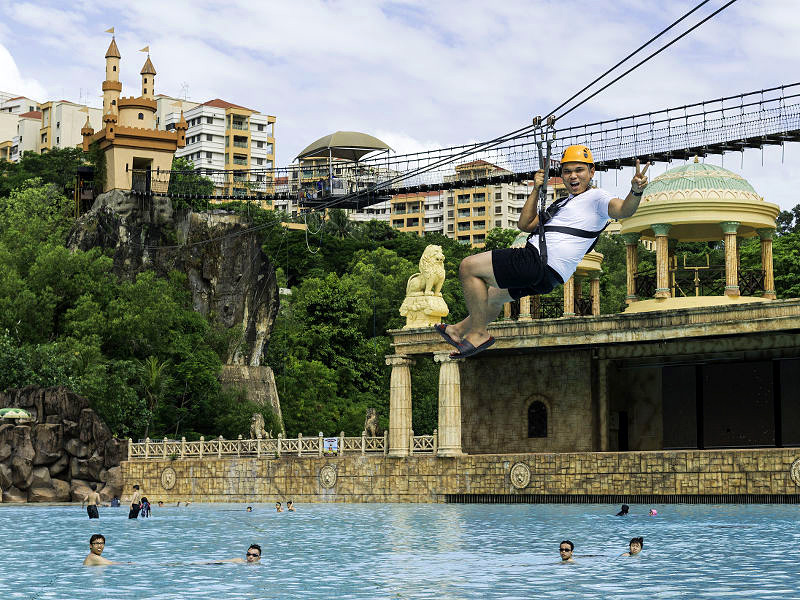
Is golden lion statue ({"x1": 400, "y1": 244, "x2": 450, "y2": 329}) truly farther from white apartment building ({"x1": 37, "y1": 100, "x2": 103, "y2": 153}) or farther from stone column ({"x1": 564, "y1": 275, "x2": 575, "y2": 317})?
white apartment building ({"x1": 37, "y1": 100, "x2": 103, "y2": 153})

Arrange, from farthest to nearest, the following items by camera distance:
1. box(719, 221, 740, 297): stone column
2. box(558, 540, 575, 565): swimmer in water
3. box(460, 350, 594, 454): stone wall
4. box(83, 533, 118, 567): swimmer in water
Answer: box(460, 350, 594, 454): stone wall, box(719, 221, 740, 297): stone column, box(83, 533, 118, 567): swimmer in water, box(558, 540, 575, 565): swimmer in water

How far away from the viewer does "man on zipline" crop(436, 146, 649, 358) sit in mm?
8781

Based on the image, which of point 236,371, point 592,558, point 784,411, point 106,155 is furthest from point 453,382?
point 106,155

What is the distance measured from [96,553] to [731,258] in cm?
2567

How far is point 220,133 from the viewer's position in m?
128

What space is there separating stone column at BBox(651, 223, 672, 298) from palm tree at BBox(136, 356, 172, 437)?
28.2 meters

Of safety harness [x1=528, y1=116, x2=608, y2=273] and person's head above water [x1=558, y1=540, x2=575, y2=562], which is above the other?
safety harness [x1=528, y1=116, x2=608, y2=273]

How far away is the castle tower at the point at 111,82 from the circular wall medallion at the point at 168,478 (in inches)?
1300

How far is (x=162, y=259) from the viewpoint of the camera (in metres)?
70.2

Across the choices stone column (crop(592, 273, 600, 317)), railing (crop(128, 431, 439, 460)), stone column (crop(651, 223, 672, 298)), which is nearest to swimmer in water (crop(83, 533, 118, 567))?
railing (crop(128, 431, 439, 460))

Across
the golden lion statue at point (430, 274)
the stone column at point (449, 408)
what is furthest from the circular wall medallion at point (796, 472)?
the golden lion statue at point (430, 274)

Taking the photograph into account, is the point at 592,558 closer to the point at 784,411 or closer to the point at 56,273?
the point at 784,411

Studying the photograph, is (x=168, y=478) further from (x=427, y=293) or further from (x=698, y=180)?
(x=698, y=180)

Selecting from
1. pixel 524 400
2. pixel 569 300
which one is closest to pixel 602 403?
pixel 524 400
